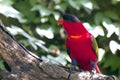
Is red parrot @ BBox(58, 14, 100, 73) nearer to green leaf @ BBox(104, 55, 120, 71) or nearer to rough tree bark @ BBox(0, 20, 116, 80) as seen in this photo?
rough tree bark @ BBox(0, 20, 116, 80)

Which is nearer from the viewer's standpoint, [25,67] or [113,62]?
[25,67]

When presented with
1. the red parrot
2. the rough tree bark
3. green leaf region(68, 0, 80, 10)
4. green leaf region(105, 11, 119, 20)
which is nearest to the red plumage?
the red parrot

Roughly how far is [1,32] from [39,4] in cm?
91

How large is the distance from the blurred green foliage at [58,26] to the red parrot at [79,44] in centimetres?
42

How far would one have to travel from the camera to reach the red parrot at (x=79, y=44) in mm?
2291

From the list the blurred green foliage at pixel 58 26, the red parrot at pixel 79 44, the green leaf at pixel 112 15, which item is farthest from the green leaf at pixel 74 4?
the red parrot at pixel 79 44

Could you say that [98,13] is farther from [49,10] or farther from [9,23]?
[9,23]

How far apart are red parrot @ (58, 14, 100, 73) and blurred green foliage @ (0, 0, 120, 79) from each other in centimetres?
42

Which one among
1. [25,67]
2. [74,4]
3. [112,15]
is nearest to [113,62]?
[112,15]

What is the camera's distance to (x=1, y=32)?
2115 millimetres

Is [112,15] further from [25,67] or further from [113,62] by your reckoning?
[25,67]

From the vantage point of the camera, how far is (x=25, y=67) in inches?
83.1

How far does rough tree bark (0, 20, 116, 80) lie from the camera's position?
2080mm

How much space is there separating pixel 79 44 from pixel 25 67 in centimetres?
38
